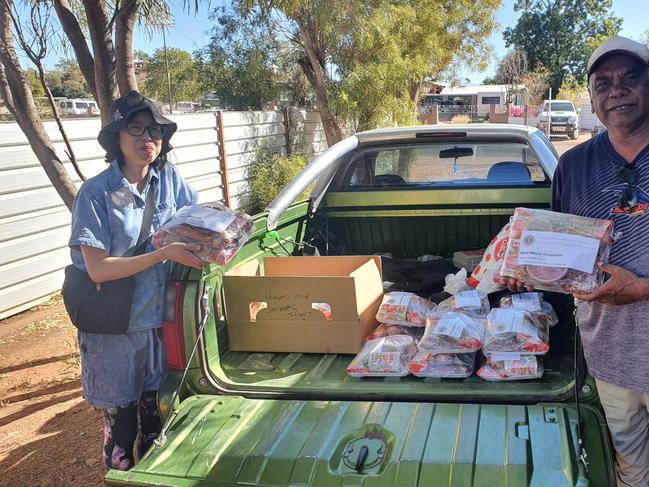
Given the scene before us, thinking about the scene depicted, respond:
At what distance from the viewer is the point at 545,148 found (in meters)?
3.75

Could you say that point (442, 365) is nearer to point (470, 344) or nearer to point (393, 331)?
point (470, 344)

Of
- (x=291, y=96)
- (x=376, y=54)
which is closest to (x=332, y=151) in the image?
(x=376, y=54)

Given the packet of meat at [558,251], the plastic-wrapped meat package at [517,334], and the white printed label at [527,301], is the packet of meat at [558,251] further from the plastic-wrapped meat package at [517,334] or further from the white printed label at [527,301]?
the white printed label at [527,301]

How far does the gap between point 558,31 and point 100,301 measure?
210 feet

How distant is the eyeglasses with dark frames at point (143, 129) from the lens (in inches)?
99.7

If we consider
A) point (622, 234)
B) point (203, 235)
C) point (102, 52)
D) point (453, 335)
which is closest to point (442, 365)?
point (453, 335)

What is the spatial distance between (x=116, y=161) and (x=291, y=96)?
43.9 ft

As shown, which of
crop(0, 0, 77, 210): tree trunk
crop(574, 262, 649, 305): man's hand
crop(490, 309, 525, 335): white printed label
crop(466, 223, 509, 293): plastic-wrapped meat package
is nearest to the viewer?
crop(574, 262, 649, 305): man's hand

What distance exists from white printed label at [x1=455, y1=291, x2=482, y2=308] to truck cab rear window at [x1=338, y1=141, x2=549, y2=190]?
1.50 m

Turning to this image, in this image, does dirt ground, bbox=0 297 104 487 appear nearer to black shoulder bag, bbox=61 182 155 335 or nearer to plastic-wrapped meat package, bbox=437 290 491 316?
black shoulder bag, bbox=61 182 155 335

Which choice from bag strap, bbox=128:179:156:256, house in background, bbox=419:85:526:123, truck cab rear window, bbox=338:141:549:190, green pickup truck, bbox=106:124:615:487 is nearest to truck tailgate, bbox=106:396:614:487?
green pickup truck, bbox=106:124:615:487

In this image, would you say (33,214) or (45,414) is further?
(33,214)

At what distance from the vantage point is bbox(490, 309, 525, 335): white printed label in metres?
2.61

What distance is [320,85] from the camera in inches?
512
